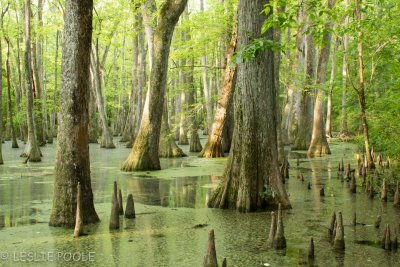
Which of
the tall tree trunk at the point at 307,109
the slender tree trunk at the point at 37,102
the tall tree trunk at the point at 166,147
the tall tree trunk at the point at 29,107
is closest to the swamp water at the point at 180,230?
the tall tree trunk at the point at 29,107

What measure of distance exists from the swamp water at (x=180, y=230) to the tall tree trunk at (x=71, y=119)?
0.37 metres

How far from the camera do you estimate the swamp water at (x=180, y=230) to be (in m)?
5.26

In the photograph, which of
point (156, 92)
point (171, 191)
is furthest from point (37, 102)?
point (171, 191)

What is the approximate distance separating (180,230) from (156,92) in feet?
24.5

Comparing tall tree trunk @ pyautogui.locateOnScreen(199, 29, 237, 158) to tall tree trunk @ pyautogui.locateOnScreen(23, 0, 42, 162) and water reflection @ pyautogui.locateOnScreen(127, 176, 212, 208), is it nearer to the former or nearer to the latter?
water reflection @ pyautogui.locateOnScreen(127, 176, 212, 208)

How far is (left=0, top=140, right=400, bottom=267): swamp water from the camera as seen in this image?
17.3 feet

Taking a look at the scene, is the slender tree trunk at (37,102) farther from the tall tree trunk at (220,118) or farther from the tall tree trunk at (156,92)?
the tall tree trunk at (156,92)

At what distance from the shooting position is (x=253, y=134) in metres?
7.95

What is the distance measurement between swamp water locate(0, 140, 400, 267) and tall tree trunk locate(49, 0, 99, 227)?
0.37m

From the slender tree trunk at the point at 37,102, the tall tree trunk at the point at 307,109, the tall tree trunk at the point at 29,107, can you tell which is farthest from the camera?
the slender tree trunk at the point at 37,102

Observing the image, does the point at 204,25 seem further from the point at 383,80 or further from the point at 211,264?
the point at 211,264

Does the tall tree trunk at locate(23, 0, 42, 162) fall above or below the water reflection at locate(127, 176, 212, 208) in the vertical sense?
above

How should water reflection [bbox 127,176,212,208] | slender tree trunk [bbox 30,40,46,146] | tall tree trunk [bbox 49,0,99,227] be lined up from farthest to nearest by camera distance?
slender tree trunk [bbox 30,40,46,146] < water reflection [bbox 127,176,212,208] < tall tree trunk [bbox 49,0,99,227]

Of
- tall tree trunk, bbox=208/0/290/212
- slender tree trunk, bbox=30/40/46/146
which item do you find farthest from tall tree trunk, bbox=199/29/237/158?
slender tree trunk, bbox=30/40/46/146
